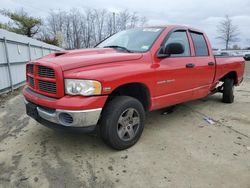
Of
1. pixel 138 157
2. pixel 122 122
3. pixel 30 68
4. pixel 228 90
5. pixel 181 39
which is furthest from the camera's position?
pixel 228 90

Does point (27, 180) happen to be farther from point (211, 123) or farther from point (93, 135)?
point (211, 123)

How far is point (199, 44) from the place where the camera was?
5.08 m

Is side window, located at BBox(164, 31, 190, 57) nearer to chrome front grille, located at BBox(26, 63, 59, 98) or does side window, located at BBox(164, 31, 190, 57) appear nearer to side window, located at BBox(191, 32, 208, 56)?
side window, located at BBox(191, 32, 208, 56)

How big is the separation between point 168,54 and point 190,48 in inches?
40.7

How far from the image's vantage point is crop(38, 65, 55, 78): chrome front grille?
3016 mm

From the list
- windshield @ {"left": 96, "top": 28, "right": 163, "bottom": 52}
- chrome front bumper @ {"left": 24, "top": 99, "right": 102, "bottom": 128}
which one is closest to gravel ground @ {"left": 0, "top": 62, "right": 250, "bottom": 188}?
chrome front bumper @ {"left": 24, "top": 99, "right": 102, "bottom": 128}

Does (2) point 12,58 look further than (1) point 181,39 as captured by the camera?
Yes

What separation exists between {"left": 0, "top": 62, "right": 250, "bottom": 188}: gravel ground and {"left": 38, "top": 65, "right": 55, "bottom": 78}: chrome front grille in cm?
114

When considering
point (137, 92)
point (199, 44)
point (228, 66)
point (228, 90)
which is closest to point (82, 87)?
point (137, 92)

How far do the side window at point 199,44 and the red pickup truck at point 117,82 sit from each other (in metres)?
0.08

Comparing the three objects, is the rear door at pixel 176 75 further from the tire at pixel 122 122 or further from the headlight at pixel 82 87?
the headlight at pixel 82 87

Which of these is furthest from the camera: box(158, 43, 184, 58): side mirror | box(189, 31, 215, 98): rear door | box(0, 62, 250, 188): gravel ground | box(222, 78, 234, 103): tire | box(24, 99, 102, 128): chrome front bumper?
box(222, 78, 234, 103): tire

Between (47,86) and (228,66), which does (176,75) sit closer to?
(47,86)

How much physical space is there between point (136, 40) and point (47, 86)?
1843 mm
